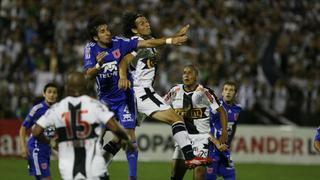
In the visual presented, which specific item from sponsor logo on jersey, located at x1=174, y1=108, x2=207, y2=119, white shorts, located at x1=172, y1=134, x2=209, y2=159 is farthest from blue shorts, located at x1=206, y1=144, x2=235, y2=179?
sponsor logo on jersey, located at x1=174, y1=108, x2=207, y2=119

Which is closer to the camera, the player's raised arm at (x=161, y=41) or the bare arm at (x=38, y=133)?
the bare arm at (x=38, y=133)

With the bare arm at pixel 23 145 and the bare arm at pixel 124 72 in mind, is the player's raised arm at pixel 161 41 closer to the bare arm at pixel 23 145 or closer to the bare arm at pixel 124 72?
the bare arm at pixel 124 72

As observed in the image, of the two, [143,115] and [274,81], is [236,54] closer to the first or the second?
[274,81]

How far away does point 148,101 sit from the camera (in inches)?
480

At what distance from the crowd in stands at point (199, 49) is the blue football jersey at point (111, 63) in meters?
9.62

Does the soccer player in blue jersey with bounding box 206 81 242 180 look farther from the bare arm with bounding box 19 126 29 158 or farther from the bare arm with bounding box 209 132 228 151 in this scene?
the bare arm with bounding box 19 126 29 158

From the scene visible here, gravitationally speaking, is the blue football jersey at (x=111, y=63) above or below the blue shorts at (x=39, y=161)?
above

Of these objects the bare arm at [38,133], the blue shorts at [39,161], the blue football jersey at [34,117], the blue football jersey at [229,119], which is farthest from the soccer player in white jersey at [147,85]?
the bare arm at [38,133]

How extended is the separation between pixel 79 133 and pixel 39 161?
10.4 feet

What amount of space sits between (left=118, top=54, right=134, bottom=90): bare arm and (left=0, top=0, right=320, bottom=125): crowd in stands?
10.1 m

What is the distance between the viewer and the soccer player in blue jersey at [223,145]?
42.8ft

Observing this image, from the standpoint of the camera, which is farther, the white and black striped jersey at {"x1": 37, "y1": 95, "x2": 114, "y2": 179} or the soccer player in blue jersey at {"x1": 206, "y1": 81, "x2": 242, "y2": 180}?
the soccer player in blue jersey at {"x1": 206, "y1": 81, "x2": 242, "y2": 180}

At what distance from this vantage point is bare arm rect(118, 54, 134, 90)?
11305mm

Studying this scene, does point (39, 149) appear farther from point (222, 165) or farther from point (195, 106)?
point (222, 165)
